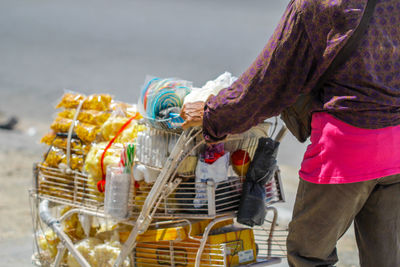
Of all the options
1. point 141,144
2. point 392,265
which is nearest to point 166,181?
point 141,144

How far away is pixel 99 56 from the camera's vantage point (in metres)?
20.6

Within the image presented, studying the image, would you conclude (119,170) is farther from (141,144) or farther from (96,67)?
(96,67)

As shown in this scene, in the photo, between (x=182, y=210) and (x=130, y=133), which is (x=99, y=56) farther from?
(x=182, y=210)

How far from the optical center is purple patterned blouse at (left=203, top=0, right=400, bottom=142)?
195 cm

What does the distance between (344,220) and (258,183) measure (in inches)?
25.9

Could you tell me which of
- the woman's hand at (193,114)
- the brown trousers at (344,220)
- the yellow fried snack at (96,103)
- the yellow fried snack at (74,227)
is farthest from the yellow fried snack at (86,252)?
the brown trousers at (344,220)

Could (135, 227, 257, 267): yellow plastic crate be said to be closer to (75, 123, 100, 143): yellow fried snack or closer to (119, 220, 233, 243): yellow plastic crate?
(119, 220, 233, 243): yellow plastic crate

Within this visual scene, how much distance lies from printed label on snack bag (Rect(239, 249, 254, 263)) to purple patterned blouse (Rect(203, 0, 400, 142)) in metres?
1.03

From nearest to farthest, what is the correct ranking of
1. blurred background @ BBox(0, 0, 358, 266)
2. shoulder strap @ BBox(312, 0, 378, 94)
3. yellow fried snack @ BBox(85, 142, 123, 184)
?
shoulder strap @ BBox(312, 0, 378, 94), yellow fried snack @ BBox(85, 142, 123, 184), blurred background @ BBox(0, 0, 358, 266)

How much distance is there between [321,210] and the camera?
2139 millimetres

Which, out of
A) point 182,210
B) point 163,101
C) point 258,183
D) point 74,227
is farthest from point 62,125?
point 258,183

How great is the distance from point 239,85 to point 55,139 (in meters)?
1.67

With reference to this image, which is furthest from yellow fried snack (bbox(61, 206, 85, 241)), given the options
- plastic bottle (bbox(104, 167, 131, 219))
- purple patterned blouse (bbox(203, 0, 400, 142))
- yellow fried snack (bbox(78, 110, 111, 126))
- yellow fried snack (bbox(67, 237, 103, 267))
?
purple patterned blouse (bbox(203, 0, 400, 142))

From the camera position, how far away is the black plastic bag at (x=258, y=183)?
266cm
